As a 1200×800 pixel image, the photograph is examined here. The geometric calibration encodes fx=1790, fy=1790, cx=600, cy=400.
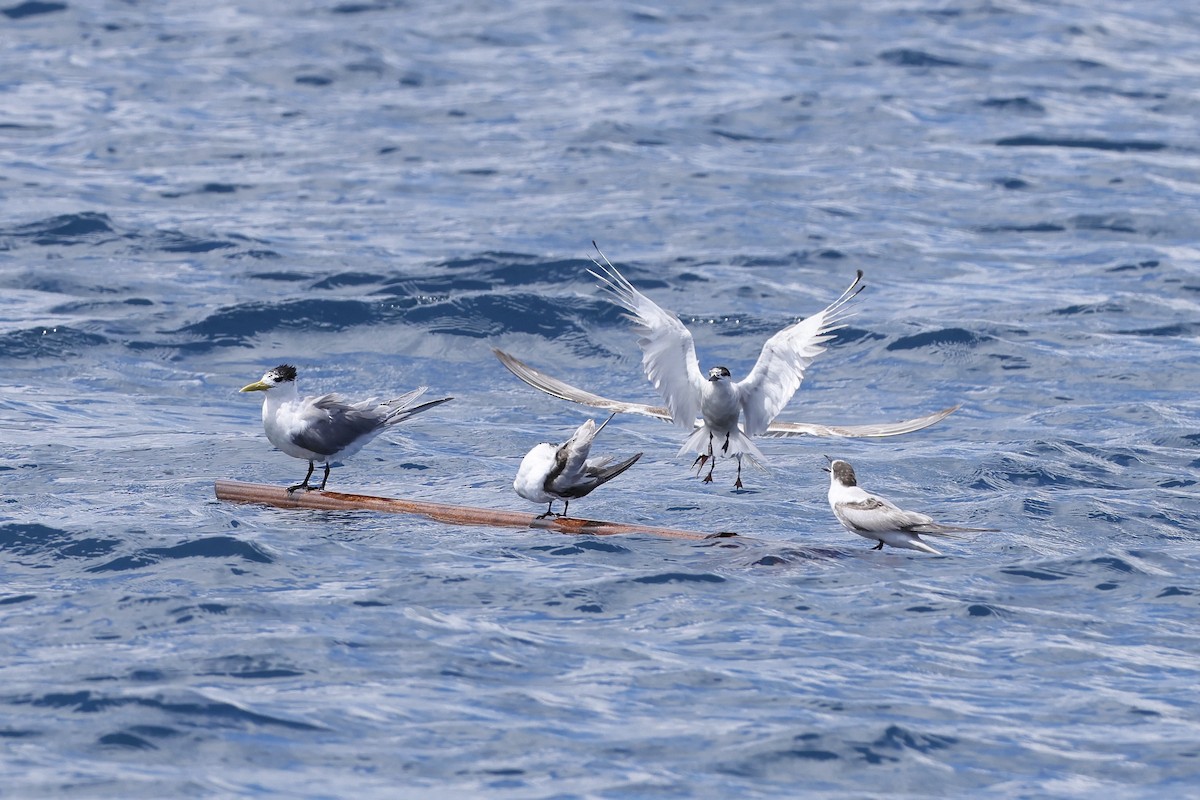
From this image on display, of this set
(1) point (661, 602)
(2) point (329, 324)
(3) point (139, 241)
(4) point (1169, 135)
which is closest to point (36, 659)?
(1) point (661, 602)

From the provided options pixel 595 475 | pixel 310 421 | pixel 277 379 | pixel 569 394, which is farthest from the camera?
pixel 569 394

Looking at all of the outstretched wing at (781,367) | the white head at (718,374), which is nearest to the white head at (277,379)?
the white head at (718,374)

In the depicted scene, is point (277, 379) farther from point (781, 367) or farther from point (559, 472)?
point (781, 367)

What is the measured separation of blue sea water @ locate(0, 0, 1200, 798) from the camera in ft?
34.1

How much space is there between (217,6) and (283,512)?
88.3 ft

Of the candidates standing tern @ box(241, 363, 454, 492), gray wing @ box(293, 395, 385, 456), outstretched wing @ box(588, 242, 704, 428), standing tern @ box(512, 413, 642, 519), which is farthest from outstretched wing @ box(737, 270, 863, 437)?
gray wing @ box(293, 395, 385, 456)

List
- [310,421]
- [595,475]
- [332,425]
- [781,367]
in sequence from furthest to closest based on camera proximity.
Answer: [332,425]
[310,421]
[781,367]
[595,475]

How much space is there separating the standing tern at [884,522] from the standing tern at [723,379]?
73cm

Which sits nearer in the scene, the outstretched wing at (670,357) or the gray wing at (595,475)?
the gray wing at (595,475)

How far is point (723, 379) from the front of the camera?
1307 centimetres

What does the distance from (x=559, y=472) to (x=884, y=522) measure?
7.74 feet

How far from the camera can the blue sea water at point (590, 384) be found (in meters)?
10.4

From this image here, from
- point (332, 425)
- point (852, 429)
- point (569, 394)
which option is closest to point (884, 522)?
point (852, 429)

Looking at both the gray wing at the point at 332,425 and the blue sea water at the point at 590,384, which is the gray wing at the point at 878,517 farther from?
the gray wing at the point at 332,425
